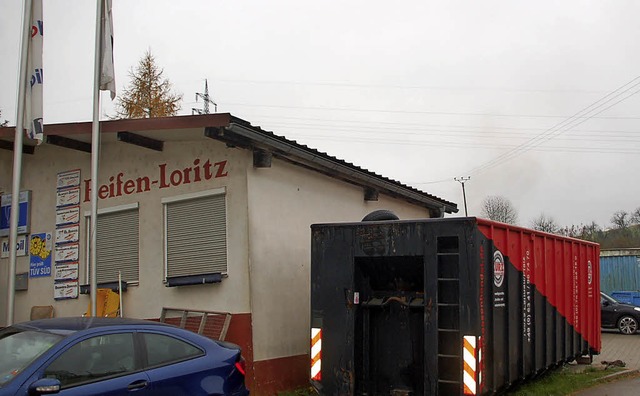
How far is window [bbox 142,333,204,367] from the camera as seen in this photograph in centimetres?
641

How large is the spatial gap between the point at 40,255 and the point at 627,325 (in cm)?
1820

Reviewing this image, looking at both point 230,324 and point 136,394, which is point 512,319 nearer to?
point 230,324

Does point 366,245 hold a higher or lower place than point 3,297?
higher

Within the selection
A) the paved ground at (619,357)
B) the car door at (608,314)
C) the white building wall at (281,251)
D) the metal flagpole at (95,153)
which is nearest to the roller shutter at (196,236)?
the white building wall at (281,251)

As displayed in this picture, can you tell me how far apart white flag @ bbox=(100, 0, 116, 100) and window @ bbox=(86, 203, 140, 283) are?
92.7 inches

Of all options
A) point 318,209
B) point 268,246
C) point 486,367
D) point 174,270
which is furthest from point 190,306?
point 486,367

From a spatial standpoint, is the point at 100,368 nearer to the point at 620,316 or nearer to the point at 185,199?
the point at 185,199

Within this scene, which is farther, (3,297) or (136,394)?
(3,297)

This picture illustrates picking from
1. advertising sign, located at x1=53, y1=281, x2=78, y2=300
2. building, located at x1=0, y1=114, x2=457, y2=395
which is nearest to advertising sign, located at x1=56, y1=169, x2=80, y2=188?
building, located at x1=0, y1=114, x2=457, y2=395

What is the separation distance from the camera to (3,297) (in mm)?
13555

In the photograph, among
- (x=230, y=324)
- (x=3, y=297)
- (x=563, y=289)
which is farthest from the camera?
(x=3, y=297)

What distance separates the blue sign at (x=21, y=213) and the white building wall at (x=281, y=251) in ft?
18.4

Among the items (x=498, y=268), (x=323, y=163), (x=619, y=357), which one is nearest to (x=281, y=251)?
(x=323, y=163)

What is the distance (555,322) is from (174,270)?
6.42 metres
